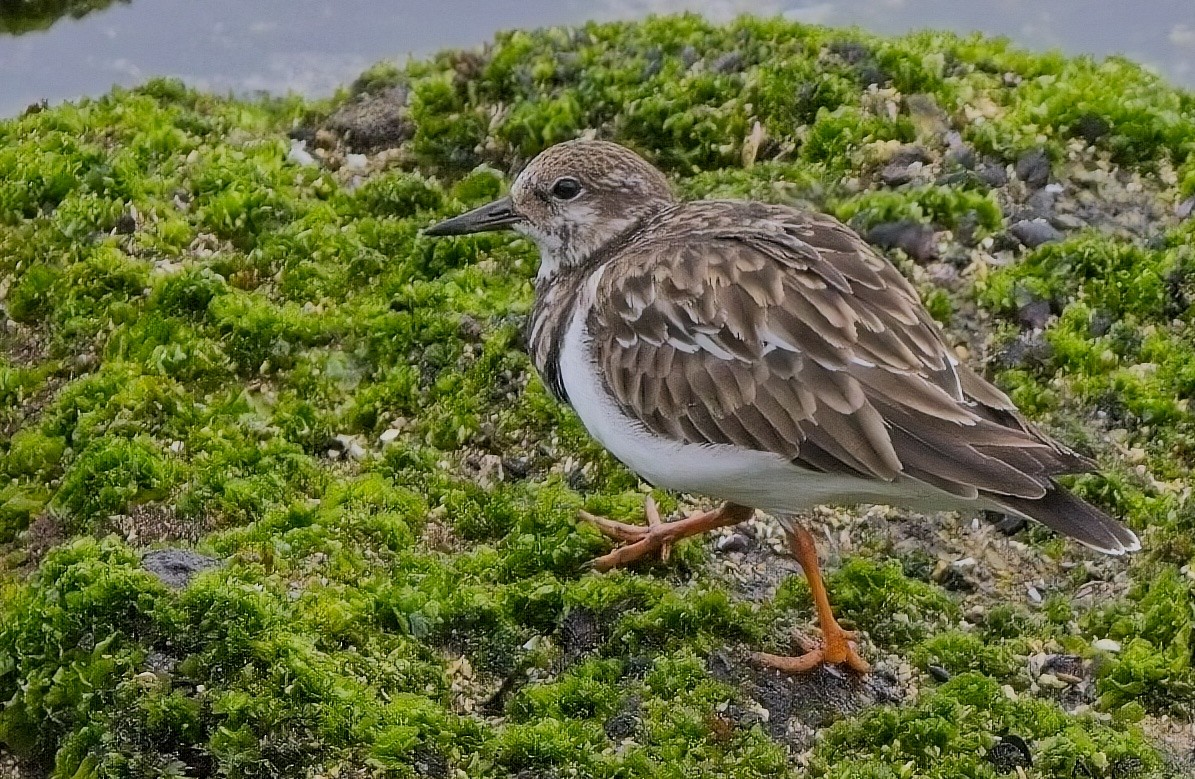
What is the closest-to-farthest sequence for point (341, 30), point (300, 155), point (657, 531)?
point (657, 531)
point (300, 155)
point (341, 30)

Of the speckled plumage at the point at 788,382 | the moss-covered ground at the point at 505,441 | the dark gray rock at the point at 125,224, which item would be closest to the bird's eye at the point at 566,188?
the speckled plumage at the point at 788,382

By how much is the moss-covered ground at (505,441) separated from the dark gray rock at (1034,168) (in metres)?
0.04

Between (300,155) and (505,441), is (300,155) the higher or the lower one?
the higher one

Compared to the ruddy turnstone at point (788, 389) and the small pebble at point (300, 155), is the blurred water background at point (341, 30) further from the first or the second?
the ruddy turnstone at point (788, 389)

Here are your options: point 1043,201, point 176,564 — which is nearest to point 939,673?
point 176,564

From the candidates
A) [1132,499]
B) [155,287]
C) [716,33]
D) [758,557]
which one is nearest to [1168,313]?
[1132,499]

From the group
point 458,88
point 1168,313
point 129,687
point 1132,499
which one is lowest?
point 129,687

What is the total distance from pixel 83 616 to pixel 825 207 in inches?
134

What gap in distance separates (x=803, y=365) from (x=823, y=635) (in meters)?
0.86

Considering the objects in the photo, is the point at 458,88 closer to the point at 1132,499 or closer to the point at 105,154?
the point at 105,154

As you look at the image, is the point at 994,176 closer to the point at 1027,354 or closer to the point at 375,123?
the point at 1027,354

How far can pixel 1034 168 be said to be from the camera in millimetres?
5898

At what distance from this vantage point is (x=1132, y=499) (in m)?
4.59

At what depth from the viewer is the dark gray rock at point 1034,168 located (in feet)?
19.3
